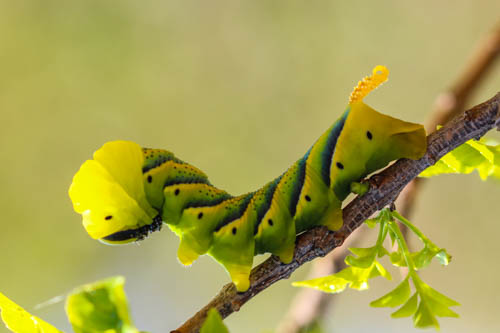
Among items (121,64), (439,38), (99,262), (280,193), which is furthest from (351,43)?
(280,193)

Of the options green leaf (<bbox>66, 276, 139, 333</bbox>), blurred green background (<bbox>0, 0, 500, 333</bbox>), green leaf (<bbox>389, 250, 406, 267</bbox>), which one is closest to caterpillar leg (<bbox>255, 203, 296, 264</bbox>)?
green leaf (<bbox>389, 250, 406, 267</bbox>)

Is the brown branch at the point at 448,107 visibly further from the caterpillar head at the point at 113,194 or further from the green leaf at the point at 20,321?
the green leaf at the point at 20,321

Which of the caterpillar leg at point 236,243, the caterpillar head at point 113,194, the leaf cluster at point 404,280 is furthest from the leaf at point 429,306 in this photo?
the caterpillar head at point 113,194

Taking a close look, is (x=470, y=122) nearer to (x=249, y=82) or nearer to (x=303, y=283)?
(x=303, y=283)

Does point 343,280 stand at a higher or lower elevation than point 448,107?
lower

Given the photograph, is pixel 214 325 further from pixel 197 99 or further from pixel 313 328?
pixel 197 99

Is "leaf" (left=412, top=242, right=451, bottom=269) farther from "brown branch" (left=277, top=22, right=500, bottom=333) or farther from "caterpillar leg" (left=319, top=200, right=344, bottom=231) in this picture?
"brown branch" (left=277, top=22, right=500, bottom=333)

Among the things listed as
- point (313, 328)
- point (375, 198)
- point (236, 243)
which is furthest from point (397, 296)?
point (313, 328)
